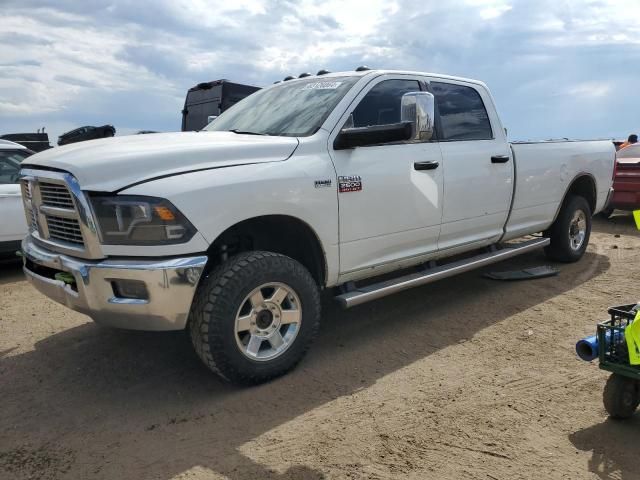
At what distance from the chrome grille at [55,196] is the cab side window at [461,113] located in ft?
9.65

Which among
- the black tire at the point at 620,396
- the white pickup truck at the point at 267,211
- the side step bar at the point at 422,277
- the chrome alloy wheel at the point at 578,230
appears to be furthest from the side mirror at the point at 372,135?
the chrome alloy wheel at the point at 578,230

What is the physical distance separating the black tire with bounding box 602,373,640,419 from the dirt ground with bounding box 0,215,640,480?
8cm

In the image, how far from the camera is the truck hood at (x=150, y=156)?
303cm

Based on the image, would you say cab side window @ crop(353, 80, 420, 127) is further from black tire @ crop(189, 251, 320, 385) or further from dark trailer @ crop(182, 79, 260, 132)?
dark trailer @ crop(182, 79, 260, 132)

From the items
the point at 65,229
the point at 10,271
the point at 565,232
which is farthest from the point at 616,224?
the point at 10,271

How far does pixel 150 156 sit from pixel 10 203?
4043 mm

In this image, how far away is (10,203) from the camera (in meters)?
6.26

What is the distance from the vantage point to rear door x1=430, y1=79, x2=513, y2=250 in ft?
15.2

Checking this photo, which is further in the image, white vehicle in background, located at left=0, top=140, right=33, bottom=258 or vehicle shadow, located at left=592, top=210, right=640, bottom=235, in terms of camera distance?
vehicle shadow, located at left=592, top=210, right=640, bottom=235

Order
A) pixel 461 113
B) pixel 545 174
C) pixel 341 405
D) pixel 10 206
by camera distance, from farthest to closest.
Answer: pixel 10 206
pixel 545 174
pixel 461 113
pixel 341 405

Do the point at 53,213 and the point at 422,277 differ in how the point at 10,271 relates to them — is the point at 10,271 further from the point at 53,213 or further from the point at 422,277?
the point at 422,277

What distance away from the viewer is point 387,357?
3930 millimetres

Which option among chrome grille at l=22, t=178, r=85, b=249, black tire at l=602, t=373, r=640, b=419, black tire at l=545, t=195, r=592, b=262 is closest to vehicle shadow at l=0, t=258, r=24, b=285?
chrome grille at l=22, t=178, r=85, b=249

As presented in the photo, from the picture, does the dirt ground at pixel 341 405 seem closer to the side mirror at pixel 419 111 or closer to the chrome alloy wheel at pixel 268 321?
the chrome alloy wheel at pixel 268 321
